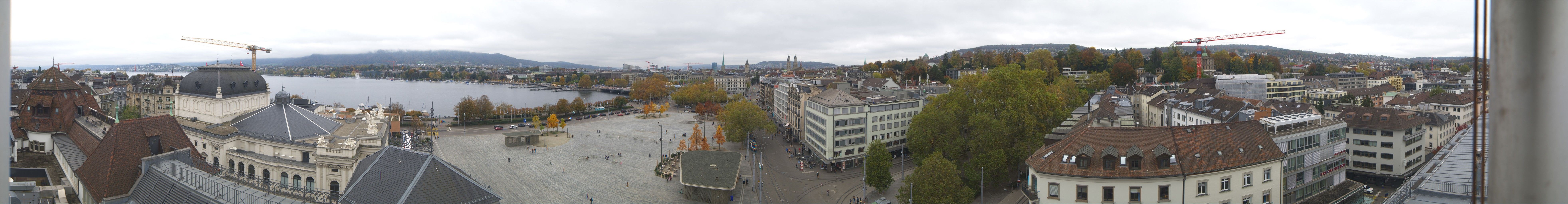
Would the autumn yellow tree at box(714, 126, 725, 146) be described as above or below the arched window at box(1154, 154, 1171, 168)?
below

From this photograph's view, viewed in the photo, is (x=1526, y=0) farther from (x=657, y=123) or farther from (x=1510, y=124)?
(x=657, y=123)

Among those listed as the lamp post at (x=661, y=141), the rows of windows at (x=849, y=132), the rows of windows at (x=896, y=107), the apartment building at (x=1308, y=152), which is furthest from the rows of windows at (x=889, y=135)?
the apartment building at (x=1308, y=152)

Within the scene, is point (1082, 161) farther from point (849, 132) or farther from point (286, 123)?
point (286, 123)

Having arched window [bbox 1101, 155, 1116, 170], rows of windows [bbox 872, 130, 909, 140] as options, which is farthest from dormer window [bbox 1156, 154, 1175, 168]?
rows of windows [bbox 872, 130, 909, 140]

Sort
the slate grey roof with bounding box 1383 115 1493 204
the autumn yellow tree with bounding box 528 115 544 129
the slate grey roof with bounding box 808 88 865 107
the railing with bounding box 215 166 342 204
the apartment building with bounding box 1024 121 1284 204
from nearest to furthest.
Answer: the slate grey roof with bounding box 1383 115 1493 204 < the railing with bounding box 215 166 342 204 < the apartment building with bounding box 1024 121 1284 204 < the slate grey roof with bounding box 808 88 865 107 < the autumn yellow tree with bounding box 528 115 544 129

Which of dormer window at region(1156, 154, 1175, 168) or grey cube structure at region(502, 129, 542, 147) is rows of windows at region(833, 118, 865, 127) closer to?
dormer window at region(1156, 154, 1175, 168)

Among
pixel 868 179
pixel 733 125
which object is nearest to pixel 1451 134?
pixel 868 179

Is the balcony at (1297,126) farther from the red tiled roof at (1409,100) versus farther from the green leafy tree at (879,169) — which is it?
the red tiled roof at (1409,100)
